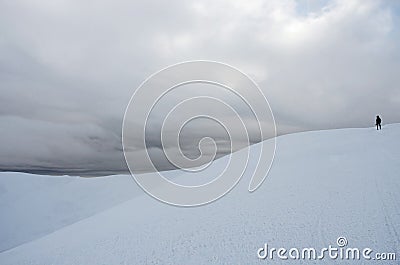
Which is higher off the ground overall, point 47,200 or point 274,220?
point 274,220

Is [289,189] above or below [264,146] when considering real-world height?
below

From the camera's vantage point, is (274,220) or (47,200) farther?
(47,200)

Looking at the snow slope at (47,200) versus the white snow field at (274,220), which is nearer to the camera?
the white snow field at (274,220)

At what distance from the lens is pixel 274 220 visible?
991cm

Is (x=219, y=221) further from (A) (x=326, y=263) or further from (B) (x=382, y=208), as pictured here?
(B) (x=382, y=208)

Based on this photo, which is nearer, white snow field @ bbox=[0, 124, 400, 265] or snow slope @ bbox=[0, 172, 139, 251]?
white snow field @ bbox=[0, 124, 400, 265]

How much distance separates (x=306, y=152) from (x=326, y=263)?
44.9 ft

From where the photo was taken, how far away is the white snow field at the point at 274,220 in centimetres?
830

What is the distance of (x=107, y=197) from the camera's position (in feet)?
169

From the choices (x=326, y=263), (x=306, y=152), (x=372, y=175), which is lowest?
(x=326, y=263)

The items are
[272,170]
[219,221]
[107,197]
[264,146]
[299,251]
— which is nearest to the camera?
[299,251]

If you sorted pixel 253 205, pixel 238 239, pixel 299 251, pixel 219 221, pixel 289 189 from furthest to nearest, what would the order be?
pixel 289 189, pixel 253 205, pixel 219 221, pixel 238 239, pixel 299 251

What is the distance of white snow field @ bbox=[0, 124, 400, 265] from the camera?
8305mm

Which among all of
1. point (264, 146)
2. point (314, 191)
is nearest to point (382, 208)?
point (314, 191)
